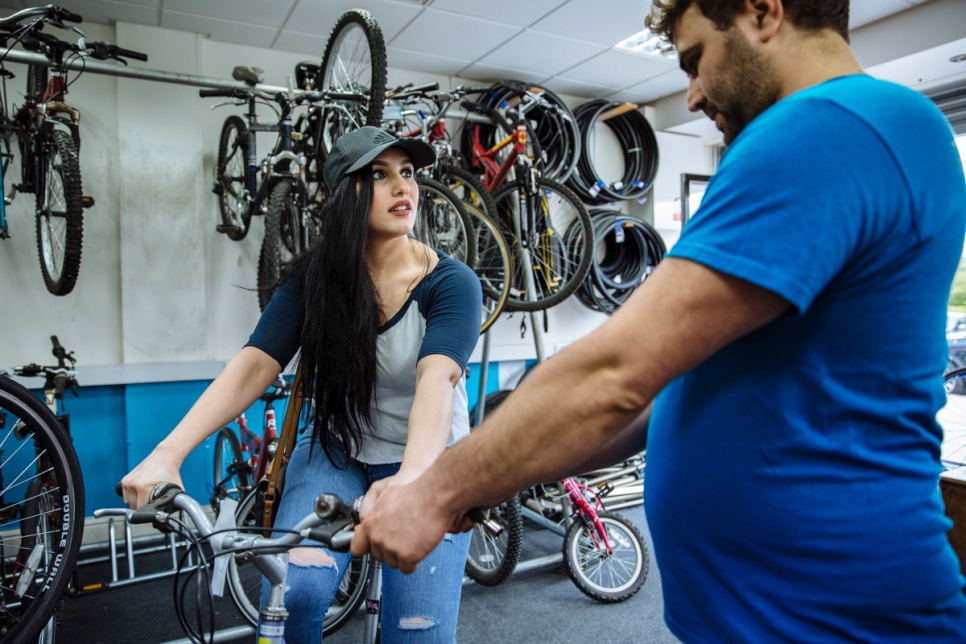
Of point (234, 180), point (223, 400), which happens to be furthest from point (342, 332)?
point (234, 180)

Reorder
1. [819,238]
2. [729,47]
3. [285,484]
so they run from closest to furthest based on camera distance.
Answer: [819,238] < [729,47] < [285,484]

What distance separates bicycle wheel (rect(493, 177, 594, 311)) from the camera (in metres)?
3.29

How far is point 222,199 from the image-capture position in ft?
11.4

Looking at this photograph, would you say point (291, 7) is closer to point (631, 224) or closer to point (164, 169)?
point (164, 169)

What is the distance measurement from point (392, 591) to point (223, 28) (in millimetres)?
3350

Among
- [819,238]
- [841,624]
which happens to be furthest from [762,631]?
[819,238]

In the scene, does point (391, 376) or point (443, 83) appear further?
point (443, 83)

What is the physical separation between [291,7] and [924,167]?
3359mm

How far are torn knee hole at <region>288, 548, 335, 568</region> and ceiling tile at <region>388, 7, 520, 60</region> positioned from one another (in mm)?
2967

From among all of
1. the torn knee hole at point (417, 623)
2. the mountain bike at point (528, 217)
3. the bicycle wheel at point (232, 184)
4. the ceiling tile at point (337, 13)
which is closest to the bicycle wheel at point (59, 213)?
the bicycle wheel at point (232, 184)

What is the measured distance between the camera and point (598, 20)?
350cm

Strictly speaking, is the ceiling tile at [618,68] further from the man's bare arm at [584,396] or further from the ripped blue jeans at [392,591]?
the man's bare arm at [584,396]

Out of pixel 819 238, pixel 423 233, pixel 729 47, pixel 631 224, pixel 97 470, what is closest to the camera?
pixel 819 238

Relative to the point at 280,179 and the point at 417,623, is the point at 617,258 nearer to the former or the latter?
the point at 280,179
